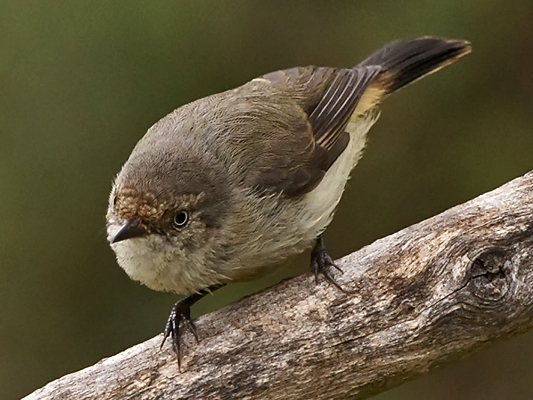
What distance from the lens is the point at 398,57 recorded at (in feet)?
14.0

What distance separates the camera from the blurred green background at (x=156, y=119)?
17.3 feet

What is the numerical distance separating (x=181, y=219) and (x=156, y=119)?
2.22 meters

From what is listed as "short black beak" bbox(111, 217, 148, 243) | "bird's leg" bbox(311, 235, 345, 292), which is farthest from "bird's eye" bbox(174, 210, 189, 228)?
"bird's leg" bbox(311, 235, 345, 292)

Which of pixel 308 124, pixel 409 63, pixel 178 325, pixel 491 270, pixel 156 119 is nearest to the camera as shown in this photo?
pixel 491 270

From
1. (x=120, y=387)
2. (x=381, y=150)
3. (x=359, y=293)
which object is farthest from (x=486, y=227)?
(x=381, y=150)

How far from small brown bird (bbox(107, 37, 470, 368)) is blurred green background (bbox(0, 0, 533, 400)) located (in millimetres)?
1353

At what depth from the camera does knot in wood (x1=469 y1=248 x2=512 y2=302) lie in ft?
9.77

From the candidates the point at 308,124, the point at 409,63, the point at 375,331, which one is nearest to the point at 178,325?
the point at 375,331

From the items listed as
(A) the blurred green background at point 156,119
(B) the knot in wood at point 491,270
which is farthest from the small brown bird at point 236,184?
(A) the blurred green background at point 156,119

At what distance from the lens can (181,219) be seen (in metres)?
3.17

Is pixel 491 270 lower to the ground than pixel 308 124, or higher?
lower

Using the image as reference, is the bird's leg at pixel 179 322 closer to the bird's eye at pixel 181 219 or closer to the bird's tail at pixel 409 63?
the bird's eye at pixel 181 219

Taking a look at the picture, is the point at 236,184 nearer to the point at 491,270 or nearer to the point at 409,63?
the point at 491,270

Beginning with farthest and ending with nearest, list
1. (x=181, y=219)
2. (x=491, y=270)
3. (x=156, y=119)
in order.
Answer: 1. (x=156, y=119)
2. (x=181, y=219)
3. (x=491, y=270)
